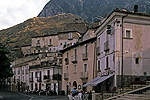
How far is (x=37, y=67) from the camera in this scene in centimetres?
6912

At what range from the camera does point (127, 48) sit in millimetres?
31375

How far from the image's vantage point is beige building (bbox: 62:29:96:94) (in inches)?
1654

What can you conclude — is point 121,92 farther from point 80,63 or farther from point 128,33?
point 80,63

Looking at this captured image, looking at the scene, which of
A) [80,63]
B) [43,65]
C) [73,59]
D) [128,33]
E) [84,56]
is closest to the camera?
[128,33]

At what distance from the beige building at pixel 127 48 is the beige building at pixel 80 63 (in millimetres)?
8633

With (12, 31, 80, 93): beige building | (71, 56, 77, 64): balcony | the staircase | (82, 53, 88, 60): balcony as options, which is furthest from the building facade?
(12, 31, 80, 93): beige building

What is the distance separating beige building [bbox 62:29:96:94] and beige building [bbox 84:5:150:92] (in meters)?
8.63

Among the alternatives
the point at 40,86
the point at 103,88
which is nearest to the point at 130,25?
the point at 103,88

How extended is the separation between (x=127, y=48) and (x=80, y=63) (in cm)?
1553

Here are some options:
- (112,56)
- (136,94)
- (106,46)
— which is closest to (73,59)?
(106,46)

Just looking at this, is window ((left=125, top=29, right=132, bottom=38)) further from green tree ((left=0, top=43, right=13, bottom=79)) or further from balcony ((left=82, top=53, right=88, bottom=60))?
green tree ((left=0, top=43, right=13, bottom=79))

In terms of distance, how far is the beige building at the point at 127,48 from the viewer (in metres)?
30.8

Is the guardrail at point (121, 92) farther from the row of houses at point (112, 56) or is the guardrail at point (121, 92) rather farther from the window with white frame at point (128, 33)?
the window with white frame at point (128, 33)

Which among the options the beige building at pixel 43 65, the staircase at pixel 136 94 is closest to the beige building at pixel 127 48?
the staircase at pixel 136 94
